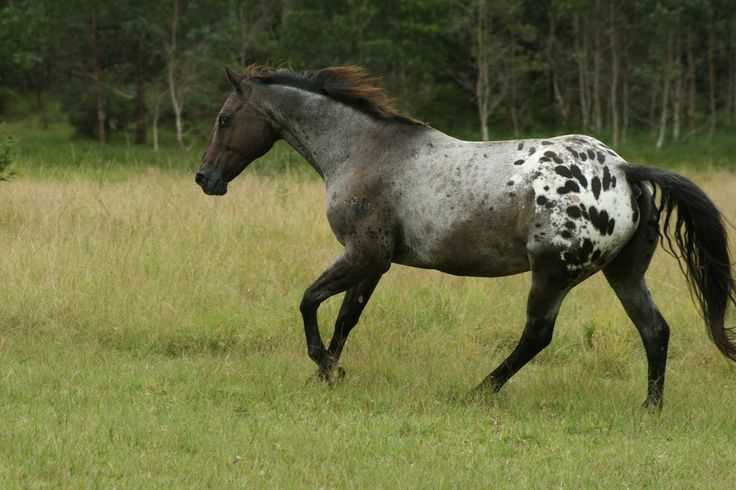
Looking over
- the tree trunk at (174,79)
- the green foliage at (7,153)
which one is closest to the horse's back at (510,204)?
the green foliage at (7,153)

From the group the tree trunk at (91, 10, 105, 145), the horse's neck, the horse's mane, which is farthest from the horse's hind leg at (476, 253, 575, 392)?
the tree trunk at (91, 10, 105, 145)

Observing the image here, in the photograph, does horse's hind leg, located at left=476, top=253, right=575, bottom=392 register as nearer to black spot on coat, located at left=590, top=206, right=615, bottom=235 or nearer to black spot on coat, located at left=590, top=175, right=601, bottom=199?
black spot on coat, located at left=590, top=206, right=615, bottom=235

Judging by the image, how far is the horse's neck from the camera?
21.3ft

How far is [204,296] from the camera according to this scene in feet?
26.5

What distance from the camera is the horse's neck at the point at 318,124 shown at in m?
6.49

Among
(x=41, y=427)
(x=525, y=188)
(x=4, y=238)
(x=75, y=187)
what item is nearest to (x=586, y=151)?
(x=525, y=188)

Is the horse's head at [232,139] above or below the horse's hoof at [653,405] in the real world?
above

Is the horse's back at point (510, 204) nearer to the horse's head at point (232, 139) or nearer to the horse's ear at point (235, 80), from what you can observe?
the horse's head at point (232, 139)

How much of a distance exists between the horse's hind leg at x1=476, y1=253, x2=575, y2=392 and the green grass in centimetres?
22

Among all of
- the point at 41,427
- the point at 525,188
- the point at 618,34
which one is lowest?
the point at 618,34

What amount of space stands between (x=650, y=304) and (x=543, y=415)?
0.99 metres

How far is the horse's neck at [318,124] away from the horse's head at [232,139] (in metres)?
0.14

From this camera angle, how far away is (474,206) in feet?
19.1

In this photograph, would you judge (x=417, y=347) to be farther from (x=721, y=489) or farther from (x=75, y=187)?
(x=75, y=187)
